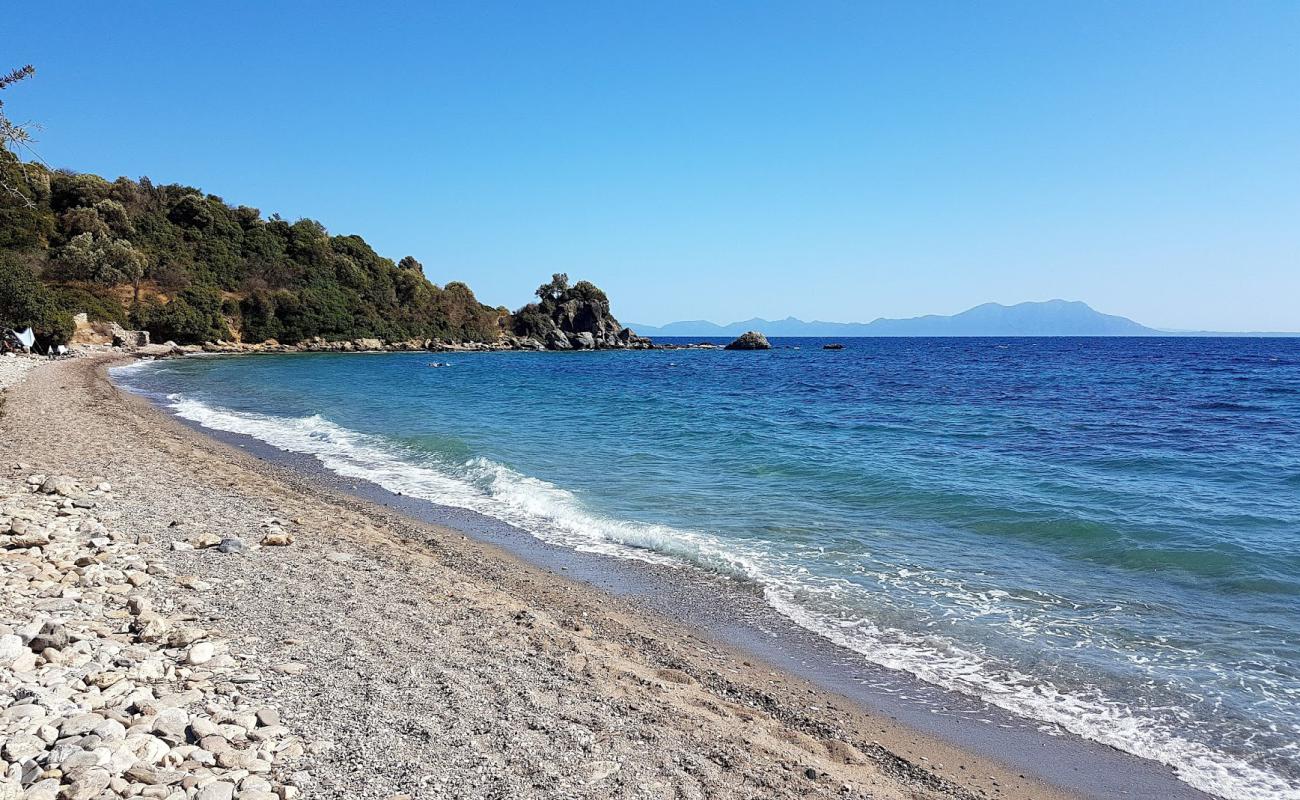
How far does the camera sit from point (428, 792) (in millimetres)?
4082

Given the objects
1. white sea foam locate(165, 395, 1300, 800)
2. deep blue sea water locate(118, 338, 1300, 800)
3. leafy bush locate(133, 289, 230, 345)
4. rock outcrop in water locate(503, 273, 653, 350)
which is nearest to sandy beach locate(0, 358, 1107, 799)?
white sea foam locate(165, 395, 1300, 800)

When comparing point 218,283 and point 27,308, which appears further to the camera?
point 218,283

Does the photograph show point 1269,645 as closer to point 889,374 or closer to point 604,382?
point 604,382

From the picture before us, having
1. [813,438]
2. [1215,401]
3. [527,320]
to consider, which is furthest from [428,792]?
[527,320]

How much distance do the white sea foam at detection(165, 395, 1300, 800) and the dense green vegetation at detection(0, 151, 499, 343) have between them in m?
42.9

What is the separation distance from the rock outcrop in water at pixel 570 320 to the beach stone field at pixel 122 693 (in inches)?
4484

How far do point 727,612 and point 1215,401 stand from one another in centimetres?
3269

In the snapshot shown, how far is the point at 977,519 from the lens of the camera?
494 inches

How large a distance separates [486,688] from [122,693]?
7.88 ft

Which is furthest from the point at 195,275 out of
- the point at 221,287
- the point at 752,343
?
the point at 752,343

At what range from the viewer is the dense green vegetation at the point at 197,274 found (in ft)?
222

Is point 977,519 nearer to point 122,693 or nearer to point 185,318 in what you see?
point 122,693

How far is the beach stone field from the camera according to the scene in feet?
12.3

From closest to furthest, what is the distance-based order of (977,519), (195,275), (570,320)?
(977,519) → (195,275) → (570,320)
